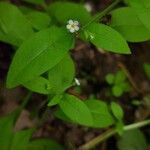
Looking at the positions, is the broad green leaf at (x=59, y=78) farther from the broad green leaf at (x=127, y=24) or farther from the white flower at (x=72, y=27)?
the broad green leaf at (x=127, y=24)

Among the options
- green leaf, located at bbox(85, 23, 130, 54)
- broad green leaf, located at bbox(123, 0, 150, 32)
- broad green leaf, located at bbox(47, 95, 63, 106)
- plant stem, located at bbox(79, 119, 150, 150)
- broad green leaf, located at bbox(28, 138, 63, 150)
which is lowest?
plant stem, located at bbox(79, 119, 150, 150)

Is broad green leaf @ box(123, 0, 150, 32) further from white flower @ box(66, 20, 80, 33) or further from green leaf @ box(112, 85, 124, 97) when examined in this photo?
green leaf @ box(112, 85, 124, 97)

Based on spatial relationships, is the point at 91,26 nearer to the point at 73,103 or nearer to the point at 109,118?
the point at 73,103

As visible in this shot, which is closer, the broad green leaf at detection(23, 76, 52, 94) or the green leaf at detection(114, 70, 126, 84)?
the broad green leaf at detection(23, 76, 52, 94)

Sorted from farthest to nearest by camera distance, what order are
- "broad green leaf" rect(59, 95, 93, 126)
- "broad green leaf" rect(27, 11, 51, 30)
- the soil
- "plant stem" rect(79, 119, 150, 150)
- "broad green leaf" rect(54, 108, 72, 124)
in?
the soil → "plant stem" rect(79, 119, 150, 150) → "broad green leaf" rect(27, 11, 51, 30) → "broad green leaf" rect(54, 108, 72, 124) → "broad green leaf" rect(59, 95, 93, 126)

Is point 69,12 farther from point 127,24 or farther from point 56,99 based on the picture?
point 56,99

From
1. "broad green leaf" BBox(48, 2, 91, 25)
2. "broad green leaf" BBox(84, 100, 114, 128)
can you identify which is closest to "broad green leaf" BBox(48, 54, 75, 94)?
"broad green leaf" BBox(84, 100, 114, 128)
